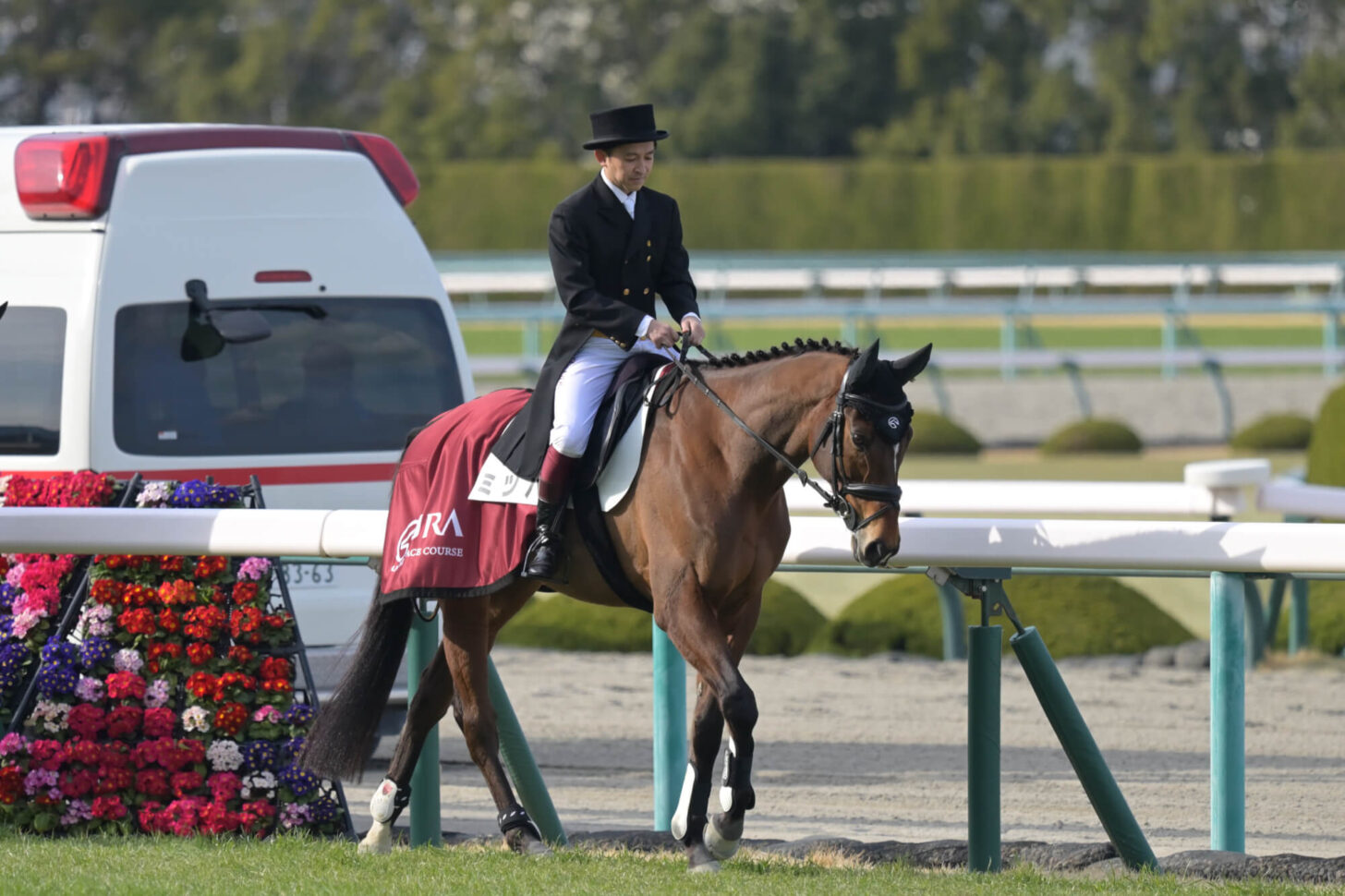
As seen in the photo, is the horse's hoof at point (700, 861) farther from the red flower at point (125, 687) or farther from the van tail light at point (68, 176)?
the van tail light at point (68, 176)

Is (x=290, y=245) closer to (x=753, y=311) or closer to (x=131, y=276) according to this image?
(x=131, y=276)

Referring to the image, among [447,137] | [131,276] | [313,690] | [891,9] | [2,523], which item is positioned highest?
[891,9]

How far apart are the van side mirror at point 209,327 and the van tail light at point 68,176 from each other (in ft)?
1.45

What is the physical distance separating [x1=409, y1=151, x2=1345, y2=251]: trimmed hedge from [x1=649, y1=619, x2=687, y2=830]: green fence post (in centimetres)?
3446

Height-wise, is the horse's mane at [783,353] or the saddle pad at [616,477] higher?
the horse's mane at [783,353]

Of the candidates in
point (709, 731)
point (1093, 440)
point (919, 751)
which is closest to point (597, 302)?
point (709, 731)

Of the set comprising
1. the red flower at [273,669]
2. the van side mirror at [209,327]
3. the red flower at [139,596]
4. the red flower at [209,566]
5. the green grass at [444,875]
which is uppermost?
the van side mirror at [209,327]

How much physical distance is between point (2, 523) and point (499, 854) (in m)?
1.69

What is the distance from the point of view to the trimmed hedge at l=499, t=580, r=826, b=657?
10695mm

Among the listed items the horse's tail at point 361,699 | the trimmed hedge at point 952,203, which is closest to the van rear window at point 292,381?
the horse's tail at point 361,699

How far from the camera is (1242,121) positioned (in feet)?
169

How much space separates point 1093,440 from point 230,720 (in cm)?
1431

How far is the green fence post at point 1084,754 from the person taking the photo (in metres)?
5.30

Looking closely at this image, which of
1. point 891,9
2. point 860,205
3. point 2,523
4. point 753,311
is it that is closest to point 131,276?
point 2,523
